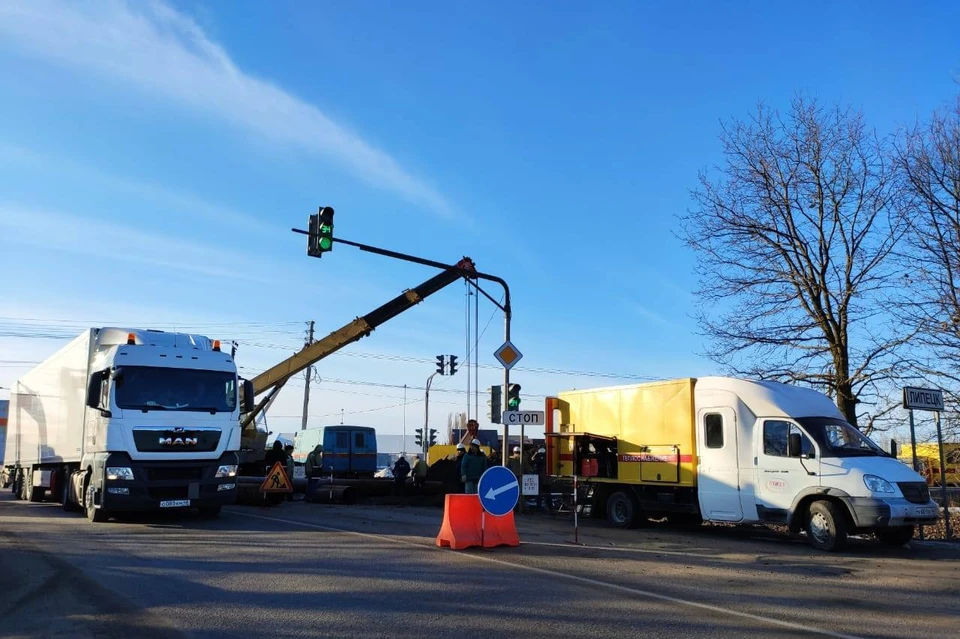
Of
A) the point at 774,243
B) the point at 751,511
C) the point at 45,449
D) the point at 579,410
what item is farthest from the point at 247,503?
the point at 774,243

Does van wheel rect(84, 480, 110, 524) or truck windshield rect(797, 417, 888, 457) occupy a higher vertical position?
truck windshield rect(797, 417, 888, 457)

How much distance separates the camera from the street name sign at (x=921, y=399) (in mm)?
14328

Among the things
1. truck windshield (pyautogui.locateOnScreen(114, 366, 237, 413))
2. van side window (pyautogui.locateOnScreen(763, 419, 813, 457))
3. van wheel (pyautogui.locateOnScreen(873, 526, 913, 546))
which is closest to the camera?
van wheel (pyautogui.locateOnScreen(873, 526, 913, 546))

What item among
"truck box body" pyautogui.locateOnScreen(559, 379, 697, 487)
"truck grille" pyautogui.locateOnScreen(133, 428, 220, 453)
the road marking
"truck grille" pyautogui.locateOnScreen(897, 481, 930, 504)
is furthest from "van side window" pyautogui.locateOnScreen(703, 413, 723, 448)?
"truck grille" pyautogui.locateOnScreen(133, 428, 220, 453)

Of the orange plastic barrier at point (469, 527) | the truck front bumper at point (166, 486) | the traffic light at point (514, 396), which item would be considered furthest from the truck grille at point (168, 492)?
the traffic light at point (514, 396)

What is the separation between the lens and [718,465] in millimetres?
14711

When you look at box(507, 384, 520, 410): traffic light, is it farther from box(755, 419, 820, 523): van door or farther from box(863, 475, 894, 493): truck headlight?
box(863, 475, 894, 493): truck headlight

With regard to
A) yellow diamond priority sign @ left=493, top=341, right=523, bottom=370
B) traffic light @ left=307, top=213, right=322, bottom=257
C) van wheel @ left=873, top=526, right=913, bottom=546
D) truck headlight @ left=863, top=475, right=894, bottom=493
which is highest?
traffic light @ left=307, top=213, right=322, bottom=257

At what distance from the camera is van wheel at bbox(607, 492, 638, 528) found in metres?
16.4

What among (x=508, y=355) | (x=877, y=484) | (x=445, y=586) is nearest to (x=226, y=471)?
(x=508, y=355)

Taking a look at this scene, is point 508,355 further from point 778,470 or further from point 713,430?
point 778,470

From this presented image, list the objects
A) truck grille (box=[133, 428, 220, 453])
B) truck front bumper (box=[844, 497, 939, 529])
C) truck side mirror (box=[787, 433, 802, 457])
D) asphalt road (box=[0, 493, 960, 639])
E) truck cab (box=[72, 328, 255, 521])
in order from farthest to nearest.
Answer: truck grille (box=[133, 428, 220, 453]) < truck cab (box=[72, 328, 255, 521]) < truck side mirror (box=[787, 433, 802, 457]) < truck front bumper (box=[844, 497, 939, 529]) < asphalt road (box=[0, 493, 960, 639])

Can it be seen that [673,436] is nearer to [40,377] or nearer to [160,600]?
[160,600]

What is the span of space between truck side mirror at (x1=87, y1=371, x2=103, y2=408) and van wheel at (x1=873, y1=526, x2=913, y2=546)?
533 inches
